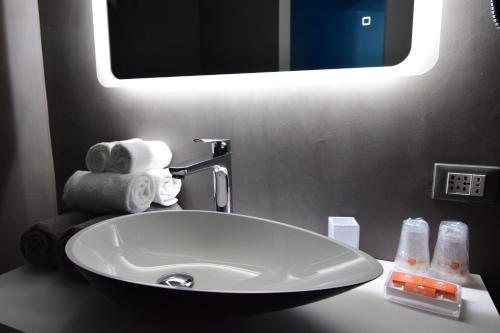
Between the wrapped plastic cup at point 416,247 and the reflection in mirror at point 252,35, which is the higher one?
the reflection in mirror at point 252,35

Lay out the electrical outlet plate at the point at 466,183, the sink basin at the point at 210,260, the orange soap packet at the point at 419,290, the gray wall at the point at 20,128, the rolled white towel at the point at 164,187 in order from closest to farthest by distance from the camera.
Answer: the sink basin at the point at 210,260, the orange soap packet at the point at 419,290, the electrical outlet plate at the point at 466,183, the rolled white towel at the point at 164,187, the gray wall at the point at 20,128

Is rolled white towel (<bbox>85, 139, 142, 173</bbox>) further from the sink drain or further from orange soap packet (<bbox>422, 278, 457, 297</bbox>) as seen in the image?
Answer: orange soap packet (<bbox>422, 278, 457, 297</bbox>)

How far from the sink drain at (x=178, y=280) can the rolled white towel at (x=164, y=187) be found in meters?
0.30

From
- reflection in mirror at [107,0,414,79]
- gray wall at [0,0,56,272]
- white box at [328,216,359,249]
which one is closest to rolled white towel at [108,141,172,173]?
reflection in mirror at [107,0,414,79]

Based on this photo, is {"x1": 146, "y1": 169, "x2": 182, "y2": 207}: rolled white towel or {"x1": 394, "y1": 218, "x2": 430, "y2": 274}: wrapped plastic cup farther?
{"x1": 146, "y1": 169, "x2": 182, "y2": 207}: rolled white towel

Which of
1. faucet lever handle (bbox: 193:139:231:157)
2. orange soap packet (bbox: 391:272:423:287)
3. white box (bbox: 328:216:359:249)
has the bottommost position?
orange soap packet (bbox: 391:272:423:287)

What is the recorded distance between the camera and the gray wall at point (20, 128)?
1093 millimetres

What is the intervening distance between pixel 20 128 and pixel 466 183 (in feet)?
4.61

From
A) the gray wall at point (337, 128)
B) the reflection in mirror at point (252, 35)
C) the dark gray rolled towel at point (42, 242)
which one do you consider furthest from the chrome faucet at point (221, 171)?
the dark gray rolled towel at point (42, 242)

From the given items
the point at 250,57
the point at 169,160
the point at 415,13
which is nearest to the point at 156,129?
the point at 169,160

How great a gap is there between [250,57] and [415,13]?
0.44 metres

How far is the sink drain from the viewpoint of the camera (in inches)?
28.1

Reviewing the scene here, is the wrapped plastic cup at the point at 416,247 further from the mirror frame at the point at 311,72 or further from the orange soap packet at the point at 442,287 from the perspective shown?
the mirror frame at the point at 311,72

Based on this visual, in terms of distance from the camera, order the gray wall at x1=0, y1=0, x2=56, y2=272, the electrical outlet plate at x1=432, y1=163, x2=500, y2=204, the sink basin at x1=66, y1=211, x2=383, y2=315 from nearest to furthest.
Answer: the sink basin at x1=66, y1=211, x2=383, y2=315
the electrical outlet plate at x1=432, y1=163, x2=500, y2=204
the gray wall at x1=0, y1=0, x2=56, y2=272
